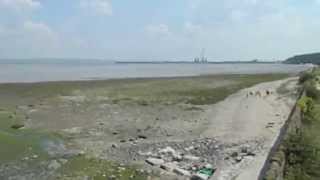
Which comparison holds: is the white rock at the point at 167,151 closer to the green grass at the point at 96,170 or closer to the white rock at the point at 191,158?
the white rock at the point at 191,158

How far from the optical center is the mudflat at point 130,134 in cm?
1759

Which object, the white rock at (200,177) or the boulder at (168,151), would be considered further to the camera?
the boulder at (168,151)

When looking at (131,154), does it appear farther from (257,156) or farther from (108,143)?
(257,156)

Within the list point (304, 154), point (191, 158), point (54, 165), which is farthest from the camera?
point (191, 158)

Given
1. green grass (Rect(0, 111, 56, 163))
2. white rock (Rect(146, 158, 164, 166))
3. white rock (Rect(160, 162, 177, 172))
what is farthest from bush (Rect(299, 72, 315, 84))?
white rock (Rect(160, 162, 177, 172))

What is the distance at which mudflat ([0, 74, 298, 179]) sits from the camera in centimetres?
1759

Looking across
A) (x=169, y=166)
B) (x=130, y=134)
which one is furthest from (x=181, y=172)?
(x=130, y=134)

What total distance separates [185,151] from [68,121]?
492 inches

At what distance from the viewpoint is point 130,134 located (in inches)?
990

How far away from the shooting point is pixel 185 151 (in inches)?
794

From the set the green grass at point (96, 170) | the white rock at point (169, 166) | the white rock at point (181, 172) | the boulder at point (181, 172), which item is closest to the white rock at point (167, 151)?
the white rock at point (169, 166)

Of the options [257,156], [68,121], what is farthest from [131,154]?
[68,121]

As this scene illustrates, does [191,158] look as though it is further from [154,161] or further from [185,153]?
[154,161]

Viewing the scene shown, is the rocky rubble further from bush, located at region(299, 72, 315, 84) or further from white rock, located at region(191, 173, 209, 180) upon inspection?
bush, located at region(299, 72, 315, 84)
